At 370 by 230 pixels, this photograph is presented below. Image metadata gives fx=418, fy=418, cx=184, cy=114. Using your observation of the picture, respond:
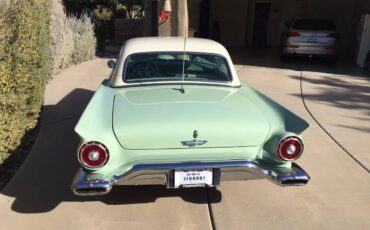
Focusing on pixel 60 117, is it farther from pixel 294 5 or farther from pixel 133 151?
pixel 294 5

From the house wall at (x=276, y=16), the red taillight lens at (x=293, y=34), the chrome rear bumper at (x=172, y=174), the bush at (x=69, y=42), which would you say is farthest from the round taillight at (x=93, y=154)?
the house wall at (x=276, y=16)

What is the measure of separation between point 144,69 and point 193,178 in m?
1.75

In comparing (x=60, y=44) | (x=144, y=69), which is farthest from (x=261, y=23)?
(x=144, y=69)

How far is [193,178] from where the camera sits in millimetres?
3518

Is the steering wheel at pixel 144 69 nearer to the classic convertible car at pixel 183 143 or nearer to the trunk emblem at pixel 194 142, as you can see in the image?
the classic convertible car at pixel 183 143

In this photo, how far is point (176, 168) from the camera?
3428 millimetres

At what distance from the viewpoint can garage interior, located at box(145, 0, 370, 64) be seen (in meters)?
20.2

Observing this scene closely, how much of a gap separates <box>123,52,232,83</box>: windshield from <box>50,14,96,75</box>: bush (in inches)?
213

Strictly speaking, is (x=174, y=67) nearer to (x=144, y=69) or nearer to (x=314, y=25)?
(x=144, y=69)

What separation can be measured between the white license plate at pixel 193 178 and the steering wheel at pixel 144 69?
1.60 metres

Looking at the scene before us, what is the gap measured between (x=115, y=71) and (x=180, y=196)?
161cm

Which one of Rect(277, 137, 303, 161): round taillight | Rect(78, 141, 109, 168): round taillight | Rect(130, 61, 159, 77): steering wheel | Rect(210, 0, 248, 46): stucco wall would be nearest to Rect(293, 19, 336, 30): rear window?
Rect(210, 0, 248, 46): stucco wall

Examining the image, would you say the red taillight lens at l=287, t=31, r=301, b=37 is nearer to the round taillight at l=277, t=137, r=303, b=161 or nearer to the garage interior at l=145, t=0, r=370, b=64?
the garage interior at l=145, t=0, r=370, b=64

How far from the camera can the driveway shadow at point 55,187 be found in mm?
4078
